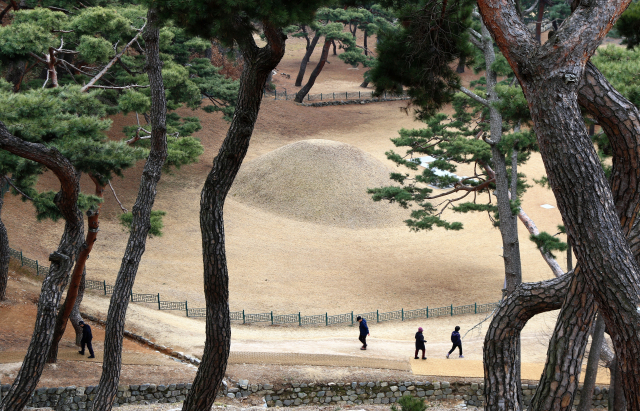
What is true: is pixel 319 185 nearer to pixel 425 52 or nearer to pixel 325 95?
pixel 325 95

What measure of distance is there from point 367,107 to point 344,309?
29.2 m

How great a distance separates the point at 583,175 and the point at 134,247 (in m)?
7.67

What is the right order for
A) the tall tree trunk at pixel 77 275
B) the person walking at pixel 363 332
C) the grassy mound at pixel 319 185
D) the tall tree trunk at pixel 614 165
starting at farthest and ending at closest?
the grassy mound at pixel 319 185, the person walking at pixel 363 332, the tall tree trunk at pixel 77 275, the tall tree trunk at pixel 614 165

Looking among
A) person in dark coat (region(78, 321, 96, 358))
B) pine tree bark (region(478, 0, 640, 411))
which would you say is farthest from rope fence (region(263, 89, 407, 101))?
pine tree bark (region(478, 0, 640, 411))

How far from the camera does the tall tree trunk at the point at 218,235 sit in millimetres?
6168

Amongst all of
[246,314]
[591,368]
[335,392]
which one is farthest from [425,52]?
[246,314]

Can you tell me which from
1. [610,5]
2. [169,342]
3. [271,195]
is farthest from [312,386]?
[271,195]

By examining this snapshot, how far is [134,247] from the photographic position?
9.62 m

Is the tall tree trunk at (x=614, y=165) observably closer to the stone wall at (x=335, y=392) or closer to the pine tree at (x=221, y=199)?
the pine tree at (x=221, y=199)

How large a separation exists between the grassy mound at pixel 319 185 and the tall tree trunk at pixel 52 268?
63.9ft

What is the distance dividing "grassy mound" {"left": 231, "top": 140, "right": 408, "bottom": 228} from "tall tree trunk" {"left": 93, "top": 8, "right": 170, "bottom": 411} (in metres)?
18.5

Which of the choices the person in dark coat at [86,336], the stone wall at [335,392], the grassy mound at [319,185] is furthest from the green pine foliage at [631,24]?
the grassy mound at [319,185]

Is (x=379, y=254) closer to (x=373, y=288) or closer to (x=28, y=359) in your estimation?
(x=373, y=288)

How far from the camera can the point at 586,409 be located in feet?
38.6
